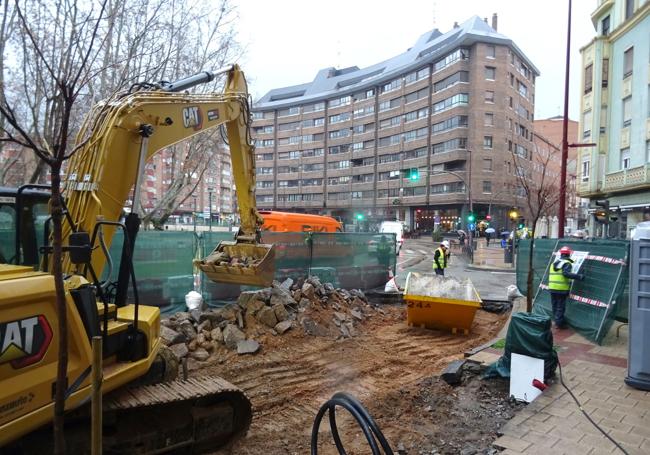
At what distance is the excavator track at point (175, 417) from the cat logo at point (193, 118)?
3.38 meters

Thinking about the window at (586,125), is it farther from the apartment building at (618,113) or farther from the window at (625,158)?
the window at (625,158)

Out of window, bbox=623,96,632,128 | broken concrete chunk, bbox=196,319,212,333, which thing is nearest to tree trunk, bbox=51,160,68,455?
broken concrete chunk, bbox=196,319,212,333

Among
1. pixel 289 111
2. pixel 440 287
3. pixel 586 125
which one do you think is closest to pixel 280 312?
pixel 440 287

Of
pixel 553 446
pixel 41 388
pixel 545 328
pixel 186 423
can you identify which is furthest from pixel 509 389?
pixel 41 388

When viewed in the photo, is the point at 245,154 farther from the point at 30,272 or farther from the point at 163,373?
the point at 30,272

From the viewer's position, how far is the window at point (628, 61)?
2968cm

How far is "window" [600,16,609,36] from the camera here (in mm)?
32688

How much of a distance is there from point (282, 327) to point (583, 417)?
17.8 feet

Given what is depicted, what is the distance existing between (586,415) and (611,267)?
456 centimetres

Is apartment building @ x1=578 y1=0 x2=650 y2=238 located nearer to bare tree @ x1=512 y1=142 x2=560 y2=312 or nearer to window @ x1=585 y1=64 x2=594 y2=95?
window @ x1=585 y1=64 x2=594 y2=95

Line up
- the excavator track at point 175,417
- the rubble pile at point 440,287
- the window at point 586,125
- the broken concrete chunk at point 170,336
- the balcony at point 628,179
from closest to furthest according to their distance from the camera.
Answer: the excavator track at point 175,417, the broken concrete chunk at point 170,336, the rubble pile at point 440,287, the balcony at point 628,179, the window at point 586,125

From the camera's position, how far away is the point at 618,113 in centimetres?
3108

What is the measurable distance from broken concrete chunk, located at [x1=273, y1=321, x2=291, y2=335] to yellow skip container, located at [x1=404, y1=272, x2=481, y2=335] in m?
2.77

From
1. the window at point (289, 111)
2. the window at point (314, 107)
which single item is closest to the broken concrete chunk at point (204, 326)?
the window at point (314, 107)
